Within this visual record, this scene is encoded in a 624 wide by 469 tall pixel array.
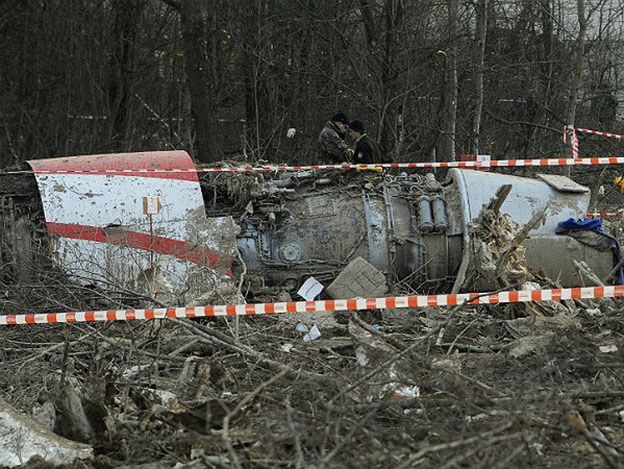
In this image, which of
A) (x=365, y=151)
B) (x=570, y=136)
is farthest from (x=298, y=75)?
(x=365, y=151)

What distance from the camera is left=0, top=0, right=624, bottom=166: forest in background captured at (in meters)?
15.9

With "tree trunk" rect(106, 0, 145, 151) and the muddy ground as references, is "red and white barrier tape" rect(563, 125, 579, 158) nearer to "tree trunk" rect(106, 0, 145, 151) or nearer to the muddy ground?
the muddy ground

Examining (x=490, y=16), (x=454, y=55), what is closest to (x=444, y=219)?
(x=454, y=55)

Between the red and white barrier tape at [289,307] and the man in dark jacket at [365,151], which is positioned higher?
the man in dark jacket at [365,151]

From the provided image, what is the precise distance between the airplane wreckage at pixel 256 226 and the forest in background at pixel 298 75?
18.5 ft

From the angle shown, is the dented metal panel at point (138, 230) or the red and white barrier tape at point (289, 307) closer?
the red and white barrier tape at point (289, 307)

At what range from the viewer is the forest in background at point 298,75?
1586cm

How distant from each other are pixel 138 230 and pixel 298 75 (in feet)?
32.4

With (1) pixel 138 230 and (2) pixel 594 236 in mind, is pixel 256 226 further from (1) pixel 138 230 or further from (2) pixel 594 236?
(2) pixel 594 236

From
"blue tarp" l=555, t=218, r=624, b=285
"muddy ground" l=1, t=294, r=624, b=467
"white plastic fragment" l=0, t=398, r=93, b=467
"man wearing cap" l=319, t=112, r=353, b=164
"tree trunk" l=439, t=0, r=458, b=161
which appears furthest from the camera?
"tree trunk" l=439, t=0, r=458, b=161

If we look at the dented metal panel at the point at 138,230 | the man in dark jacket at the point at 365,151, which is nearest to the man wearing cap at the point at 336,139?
the man in dark jacket at the point at 365,151

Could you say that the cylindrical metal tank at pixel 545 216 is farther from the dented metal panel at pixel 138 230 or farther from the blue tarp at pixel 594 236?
the dented metal panel at pixel 138 230

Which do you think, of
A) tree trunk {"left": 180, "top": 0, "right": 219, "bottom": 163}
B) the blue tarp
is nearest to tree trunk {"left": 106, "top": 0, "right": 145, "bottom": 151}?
tree trunk {"left": 180, "top": 0, "right": 219, "bottom": 163}

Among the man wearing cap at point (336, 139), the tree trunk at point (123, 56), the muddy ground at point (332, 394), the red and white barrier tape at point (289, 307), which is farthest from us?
the tree trunk at point (123, 56)
